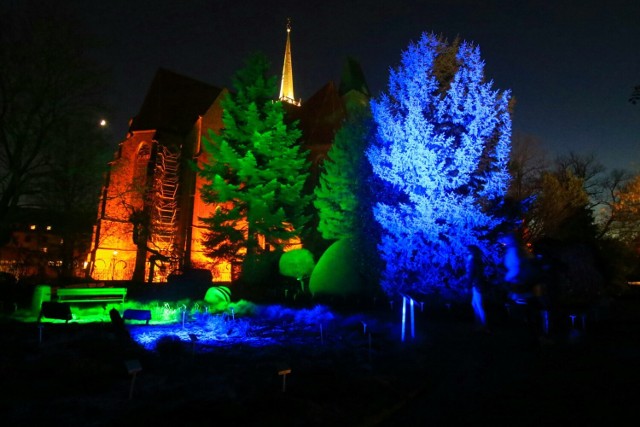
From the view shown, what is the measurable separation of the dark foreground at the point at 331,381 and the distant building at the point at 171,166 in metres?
19.4

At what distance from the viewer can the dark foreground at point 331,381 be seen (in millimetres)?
4395

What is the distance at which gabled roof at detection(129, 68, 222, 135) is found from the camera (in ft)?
122

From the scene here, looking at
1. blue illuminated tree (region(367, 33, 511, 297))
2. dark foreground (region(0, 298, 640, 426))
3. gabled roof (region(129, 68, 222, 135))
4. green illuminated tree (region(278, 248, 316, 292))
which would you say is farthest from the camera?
gabled roof (region(129, 68, 222, 135))

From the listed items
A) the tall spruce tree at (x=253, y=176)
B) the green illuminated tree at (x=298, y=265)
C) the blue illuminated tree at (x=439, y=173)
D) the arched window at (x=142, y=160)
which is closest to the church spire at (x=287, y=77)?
the arched window at (x=142, y=160)

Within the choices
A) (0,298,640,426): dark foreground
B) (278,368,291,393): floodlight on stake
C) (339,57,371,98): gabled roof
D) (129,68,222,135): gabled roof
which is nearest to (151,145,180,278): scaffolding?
(129,68,222,135): gabled roof

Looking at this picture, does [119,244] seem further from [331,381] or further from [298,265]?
[331,381]

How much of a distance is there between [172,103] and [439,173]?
32.1m

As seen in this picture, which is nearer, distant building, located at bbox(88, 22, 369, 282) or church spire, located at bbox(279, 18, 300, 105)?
distant building, located at bbox(88, 22, 369, 282)

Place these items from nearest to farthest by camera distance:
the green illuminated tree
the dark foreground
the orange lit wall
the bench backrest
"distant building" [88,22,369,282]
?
the dark foreground → the bench backrest → the green illuminated tree → "distant building" [88,22,369,282] → the orange lit wall

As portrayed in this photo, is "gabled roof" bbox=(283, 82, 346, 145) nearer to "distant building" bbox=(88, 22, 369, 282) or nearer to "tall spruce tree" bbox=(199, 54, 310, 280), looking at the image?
"distant building" bbox=(88, 22, 369, 282)

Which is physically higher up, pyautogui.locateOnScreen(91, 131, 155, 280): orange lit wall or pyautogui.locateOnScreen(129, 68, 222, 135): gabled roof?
pyautogui.locateOnScreen(129, 68, 222, 135): gabled roof

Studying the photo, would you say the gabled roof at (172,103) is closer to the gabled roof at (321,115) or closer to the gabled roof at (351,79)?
the gabled roof at (321,115)

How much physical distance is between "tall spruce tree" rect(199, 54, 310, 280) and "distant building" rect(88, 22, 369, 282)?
184 inches

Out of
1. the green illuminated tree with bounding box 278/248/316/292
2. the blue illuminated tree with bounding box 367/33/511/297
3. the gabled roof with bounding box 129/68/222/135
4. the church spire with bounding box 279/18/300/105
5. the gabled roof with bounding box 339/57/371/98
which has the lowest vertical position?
the green illuminated tree with bounding box 278/248/316/292
